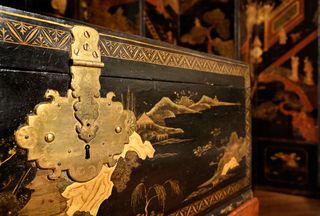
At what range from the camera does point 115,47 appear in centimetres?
96

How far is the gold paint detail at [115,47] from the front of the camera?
2.33 ft

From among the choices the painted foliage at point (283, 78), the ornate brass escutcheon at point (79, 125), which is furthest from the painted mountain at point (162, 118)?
the painted foliage at point (283, 78)

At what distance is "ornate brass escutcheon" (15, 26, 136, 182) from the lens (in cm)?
76

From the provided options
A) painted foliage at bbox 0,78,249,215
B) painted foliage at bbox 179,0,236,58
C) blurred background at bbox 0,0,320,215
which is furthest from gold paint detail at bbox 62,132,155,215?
painted foliage at bbox 179,0,236,58

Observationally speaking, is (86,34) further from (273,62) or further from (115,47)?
(273,62)

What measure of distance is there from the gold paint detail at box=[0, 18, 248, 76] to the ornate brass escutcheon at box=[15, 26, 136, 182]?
0.03 meters

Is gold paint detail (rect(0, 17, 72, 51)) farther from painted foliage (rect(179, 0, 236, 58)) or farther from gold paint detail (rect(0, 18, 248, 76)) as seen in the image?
painted foliage (rect(179, 0, 236, 58))

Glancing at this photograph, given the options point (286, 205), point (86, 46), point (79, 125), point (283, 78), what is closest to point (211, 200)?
point (79, 125)

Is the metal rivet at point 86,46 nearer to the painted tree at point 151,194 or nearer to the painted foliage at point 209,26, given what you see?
the painted tree at point 151,194

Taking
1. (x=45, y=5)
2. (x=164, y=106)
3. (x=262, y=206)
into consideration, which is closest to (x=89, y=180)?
(x=164, y=106)

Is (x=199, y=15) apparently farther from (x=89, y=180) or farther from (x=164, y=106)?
(x=89, y=180)

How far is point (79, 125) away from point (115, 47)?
29 centimetres

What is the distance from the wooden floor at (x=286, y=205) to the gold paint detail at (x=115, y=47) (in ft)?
5.68

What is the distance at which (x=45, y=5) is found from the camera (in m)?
2.09
